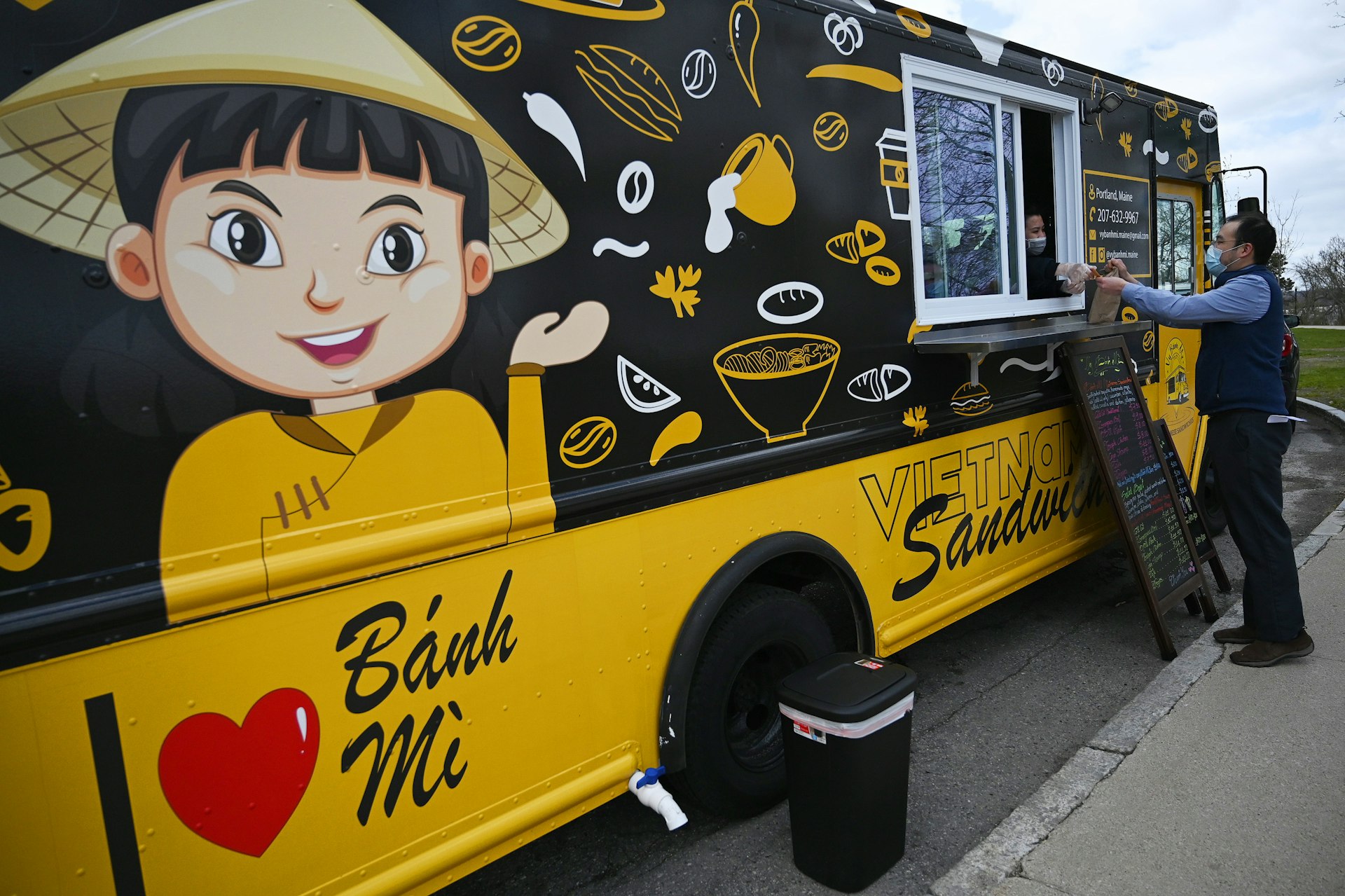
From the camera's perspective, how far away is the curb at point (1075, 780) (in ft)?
8.51

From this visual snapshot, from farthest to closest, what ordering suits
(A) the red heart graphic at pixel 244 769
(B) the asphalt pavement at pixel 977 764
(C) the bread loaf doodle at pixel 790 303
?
(C) the bread loaf doodle at pixel 790 303
(B) the asphalt pavement at pixel 977 764
(A) the red heart graphic at pixel 244 769

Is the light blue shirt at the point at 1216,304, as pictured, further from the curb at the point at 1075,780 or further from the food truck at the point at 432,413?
the curb at the point at 1075,780

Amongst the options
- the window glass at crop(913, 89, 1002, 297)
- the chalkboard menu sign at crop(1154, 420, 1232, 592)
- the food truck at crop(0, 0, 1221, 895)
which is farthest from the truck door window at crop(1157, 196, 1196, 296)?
the food truck at crop(0, 0, 1221, 895)

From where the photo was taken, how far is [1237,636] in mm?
4176

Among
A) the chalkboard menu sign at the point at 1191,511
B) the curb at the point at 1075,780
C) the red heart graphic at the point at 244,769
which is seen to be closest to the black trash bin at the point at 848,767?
the curb at the point at 1075,780

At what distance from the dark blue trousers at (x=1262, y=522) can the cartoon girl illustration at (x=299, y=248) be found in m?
3.51

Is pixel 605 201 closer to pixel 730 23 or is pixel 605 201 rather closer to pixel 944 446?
pixel 730 23

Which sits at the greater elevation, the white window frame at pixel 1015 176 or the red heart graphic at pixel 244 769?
the white window frame at pixel 1015 176

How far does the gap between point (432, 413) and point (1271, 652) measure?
3.99 meters

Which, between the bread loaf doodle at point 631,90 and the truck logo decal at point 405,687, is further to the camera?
the bread loaf doodle at point 631,90

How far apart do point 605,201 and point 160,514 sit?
144 centimetres

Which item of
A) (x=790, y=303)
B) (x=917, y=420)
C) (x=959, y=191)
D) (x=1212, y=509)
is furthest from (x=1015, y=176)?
(x=1212, y=509)

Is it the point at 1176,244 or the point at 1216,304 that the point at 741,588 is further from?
the point at 1176,244

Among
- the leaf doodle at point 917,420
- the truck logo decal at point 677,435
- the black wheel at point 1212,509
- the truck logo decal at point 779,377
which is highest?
the truck logo decal at point 779,377
